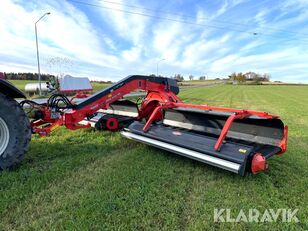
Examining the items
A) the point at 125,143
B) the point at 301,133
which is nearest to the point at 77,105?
the point at 125,143

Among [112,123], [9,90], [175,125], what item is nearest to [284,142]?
[175,125]

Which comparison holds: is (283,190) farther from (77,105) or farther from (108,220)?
(77,105)

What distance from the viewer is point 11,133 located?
9.10 ft

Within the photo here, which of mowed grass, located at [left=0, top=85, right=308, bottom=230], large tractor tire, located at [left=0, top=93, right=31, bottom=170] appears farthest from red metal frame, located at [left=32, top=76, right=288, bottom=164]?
large tractor tire, located at [left=0, top=93, right=31, bottom=170]

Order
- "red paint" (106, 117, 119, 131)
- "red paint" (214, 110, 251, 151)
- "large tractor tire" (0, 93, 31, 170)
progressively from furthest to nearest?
1. "red paint" (106, 117, 119, 131)
2. "red paint" (214, 110, 251, 151)
3. "large tractor tire" (0, 93, 31, 170)

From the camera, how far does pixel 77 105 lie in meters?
3.58

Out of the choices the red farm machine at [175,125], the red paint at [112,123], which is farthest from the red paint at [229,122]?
the red paint at [112,123]

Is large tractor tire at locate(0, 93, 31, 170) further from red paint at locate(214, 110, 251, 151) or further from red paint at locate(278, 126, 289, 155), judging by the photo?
red paint at locate(278, 126, 289, 155)

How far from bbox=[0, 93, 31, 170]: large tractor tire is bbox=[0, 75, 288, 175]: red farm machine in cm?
1

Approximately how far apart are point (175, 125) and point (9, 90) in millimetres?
2773

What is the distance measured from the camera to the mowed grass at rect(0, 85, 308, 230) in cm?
200

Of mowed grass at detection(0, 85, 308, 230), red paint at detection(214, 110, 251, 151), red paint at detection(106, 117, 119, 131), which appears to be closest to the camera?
mowed grass at detection(0, 85, 308, 230)

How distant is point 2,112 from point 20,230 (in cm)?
155

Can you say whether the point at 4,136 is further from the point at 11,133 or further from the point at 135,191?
the point at 135,191
